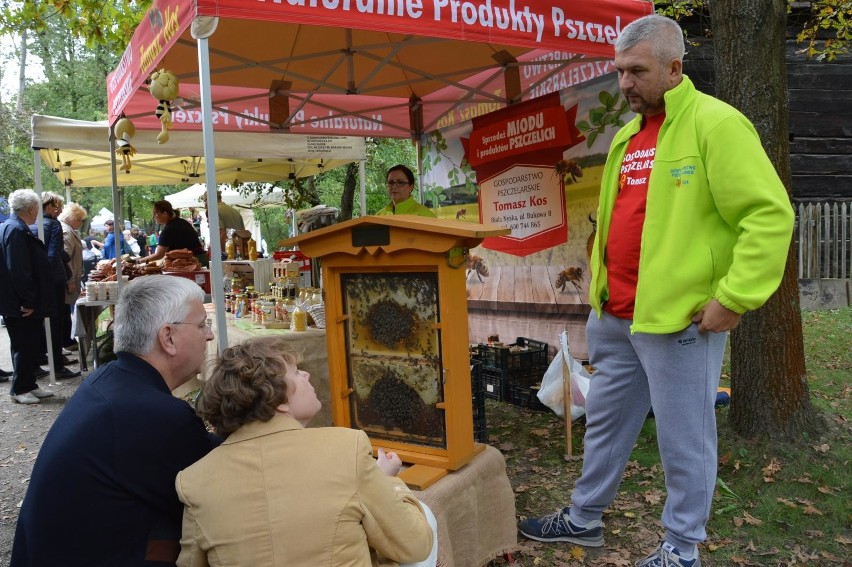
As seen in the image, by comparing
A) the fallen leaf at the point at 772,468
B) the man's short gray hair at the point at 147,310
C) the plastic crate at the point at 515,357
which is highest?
the man's short gray hair at the point at 147,310

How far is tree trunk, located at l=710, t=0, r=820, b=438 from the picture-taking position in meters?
3.79

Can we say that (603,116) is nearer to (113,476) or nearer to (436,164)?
(436,164)

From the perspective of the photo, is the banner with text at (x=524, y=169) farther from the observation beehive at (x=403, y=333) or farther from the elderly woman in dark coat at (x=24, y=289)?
the elderly woman in dark coat at (x=24, y=289)

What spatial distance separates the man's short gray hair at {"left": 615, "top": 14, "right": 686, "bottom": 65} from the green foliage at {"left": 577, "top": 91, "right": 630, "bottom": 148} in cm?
226

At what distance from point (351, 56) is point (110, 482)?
4361mm

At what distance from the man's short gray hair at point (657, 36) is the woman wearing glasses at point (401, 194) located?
8.83 ft

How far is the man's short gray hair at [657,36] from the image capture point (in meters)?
2.44

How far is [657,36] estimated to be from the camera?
2.43 meters

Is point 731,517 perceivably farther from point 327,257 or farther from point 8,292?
point 8,292

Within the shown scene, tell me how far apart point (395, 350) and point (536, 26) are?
196cm

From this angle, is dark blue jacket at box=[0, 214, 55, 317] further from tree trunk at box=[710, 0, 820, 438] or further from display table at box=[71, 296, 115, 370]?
tree trunk at box=[710, 0, 820, 438]

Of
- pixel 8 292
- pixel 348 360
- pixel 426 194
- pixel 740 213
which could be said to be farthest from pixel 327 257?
pixel 8 292

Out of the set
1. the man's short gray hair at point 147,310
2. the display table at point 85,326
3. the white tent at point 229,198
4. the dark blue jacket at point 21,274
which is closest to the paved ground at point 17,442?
the display table at point 85,326

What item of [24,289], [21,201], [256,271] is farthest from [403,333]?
[21,201]
